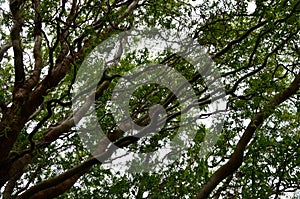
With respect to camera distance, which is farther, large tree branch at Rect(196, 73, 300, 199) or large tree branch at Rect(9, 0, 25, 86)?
large tree branch at Rect(9, 0, 25, 86)

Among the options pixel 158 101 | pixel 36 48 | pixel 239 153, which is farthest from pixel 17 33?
pixel 239 153

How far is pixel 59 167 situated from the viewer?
9508 millimetres

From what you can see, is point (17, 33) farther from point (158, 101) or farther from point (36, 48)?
point (158, 101)

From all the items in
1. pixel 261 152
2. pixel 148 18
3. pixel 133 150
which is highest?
pixel 148 18

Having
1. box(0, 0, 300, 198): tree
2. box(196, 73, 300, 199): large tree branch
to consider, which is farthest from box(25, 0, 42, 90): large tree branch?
box(196, 73, 300, 199): large tree branch

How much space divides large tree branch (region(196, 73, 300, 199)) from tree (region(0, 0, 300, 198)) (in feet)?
0.06

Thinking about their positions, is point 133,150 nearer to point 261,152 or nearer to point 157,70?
point 157,70

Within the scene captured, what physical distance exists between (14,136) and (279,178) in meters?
4.64

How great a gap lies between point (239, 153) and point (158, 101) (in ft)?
7.81

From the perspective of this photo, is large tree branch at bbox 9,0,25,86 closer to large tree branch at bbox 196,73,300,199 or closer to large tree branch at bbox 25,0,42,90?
large tree branch at bbox 25,0,42,90

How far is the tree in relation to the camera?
6816mm

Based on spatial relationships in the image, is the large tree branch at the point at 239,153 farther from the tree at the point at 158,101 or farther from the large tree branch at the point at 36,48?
Answer: the large tree branch at the point at 36,48

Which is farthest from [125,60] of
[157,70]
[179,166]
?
[179,166]

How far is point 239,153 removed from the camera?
21.7 feet
